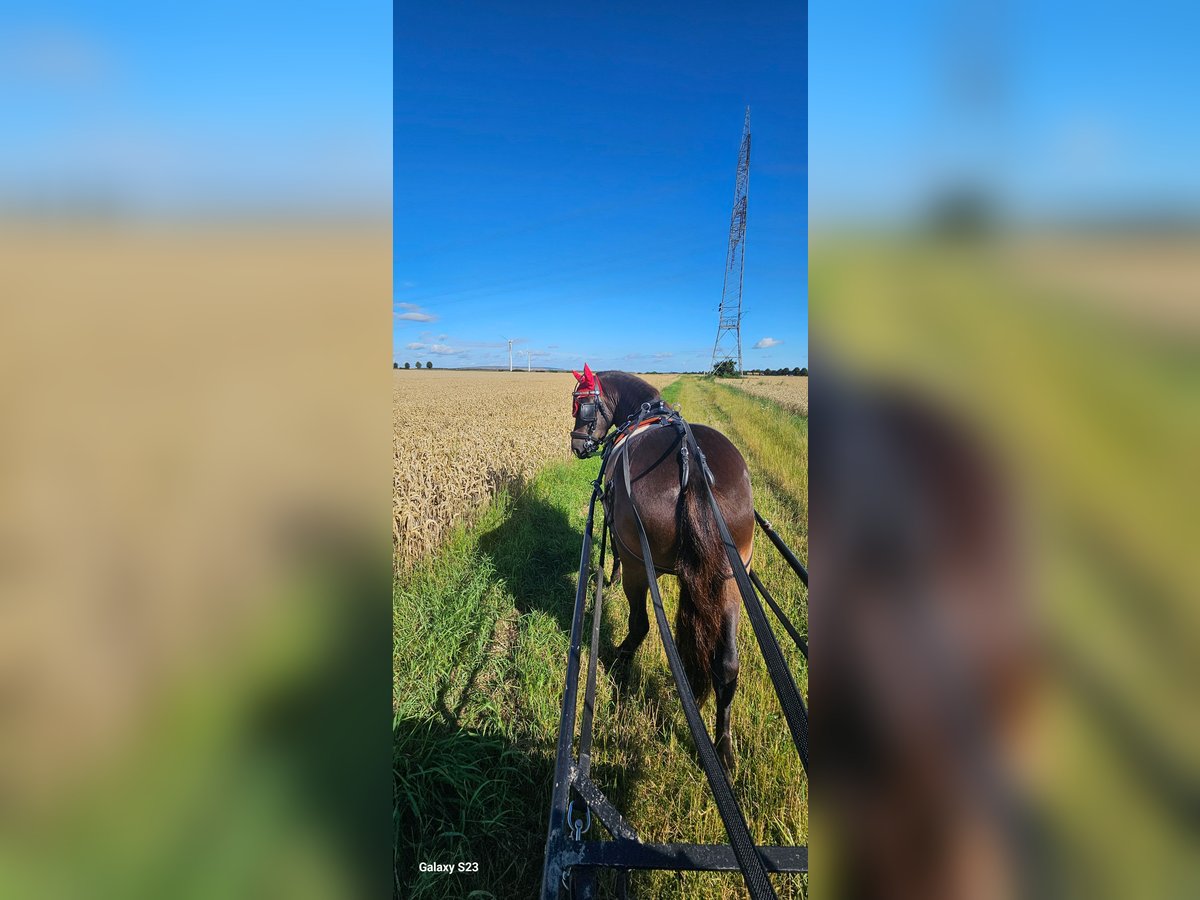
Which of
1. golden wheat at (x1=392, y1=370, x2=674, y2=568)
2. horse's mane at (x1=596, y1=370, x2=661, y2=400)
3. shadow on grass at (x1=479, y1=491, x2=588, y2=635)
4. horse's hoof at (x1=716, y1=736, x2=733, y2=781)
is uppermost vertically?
horse's mane at (x1=596, y1=370, x2=661, y2=400)

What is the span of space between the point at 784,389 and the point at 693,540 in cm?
153

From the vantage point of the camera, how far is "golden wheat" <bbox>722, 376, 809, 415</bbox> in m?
0.92

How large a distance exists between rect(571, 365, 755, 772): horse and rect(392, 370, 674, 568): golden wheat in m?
0.53

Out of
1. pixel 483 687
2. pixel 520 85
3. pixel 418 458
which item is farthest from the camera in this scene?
pixel 418 458

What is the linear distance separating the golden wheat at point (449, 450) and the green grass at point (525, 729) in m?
0.18

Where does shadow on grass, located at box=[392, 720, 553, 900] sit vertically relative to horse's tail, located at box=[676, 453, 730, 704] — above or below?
below

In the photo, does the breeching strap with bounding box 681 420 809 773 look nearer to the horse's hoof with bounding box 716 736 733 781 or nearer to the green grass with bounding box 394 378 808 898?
the green grass with bounding box 394 378 808 898

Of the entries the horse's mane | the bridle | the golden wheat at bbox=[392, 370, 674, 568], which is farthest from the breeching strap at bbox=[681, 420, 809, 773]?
the horse's mane
